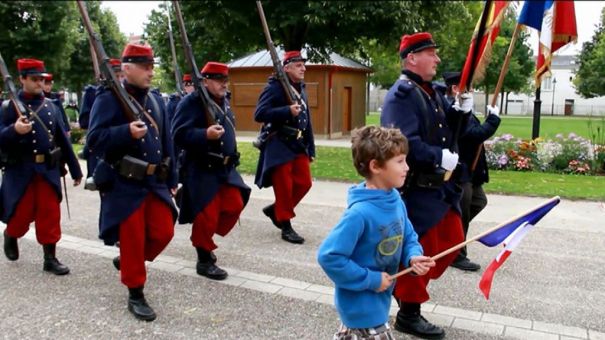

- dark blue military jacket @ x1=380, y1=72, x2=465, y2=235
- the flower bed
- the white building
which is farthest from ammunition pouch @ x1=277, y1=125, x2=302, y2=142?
the white building

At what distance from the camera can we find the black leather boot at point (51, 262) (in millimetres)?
5551

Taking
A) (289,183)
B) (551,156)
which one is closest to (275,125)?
(289,183)

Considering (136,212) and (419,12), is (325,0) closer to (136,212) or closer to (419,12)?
(419,12)

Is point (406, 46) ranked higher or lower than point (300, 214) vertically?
higher

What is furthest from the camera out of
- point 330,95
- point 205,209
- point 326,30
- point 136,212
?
point 330,95

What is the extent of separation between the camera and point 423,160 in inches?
153

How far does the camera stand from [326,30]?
44.9 feet

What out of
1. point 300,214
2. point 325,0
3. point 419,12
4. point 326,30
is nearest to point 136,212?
point 300,214

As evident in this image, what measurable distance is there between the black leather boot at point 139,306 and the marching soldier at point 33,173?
135 cm

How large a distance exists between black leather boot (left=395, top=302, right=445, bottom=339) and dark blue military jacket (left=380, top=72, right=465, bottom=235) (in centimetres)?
56

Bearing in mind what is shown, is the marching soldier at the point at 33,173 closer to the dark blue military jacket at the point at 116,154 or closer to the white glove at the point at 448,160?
the dark blue military jacket at the point at 116,154

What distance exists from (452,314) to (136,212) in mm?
2585

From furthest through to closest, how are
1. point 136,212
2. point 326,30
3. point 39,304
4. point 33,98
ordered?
point 326,30
point 33,98
point 39,304
point 136,212

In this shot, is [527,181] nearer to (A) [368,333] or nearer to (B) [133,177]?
(B) [133,177]
